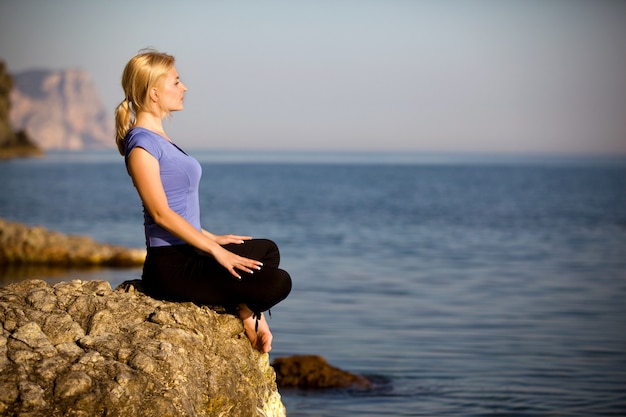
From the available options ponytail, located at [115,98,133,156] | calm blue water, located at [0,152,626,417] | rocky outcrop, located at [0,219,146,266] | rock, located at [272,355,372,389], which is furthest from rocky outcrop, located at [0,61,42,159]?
ponytail, located at [115,98,133,156]

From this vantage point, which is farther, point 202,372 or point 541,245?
point 541,245

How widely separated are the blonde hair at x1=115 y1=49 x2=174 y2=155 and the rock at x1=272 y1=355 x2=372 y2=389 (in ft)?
17.7

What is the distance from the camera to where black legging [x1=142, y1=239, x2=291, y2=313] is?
A: 550 centimetres

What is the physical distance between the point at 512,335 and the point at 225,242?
8.76 metres

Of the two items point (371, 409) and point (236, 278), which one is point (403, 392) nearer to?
point (371, 409)

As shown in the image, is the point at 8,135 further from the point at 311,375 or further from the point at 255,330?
the point at 255,330

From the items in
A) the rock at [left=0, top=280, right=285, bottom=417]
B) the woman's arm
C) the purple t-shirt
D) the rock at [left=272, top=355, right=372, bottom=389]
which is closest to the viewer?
the rock at [left=0, top=280, right=285, bottom=417]

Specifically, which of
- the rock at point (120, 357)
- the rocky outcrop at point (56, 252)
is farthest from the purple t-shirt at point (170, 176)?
the rocky outcrop at point (56, 252)

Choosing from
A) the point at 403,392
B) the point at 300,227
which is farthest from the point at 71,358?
the point at 300,227

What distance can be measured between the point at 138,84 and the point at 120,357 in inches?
64.7

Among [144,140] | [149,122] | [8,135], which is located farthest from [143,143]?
[8,135]

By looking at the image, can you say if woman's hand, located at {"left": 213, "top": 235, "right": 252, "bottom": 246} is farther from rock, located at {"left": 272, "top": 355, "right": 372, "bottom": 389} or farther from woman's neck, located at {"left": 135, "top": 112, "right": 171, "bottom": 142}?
rock, located at {"left": 272, "top": 355, "right": 372, "bottom": 389}

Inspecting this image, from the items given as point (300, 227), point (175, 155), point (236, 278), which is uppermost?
point (175, 155)

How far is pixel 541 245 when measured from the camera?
99.4 feet
